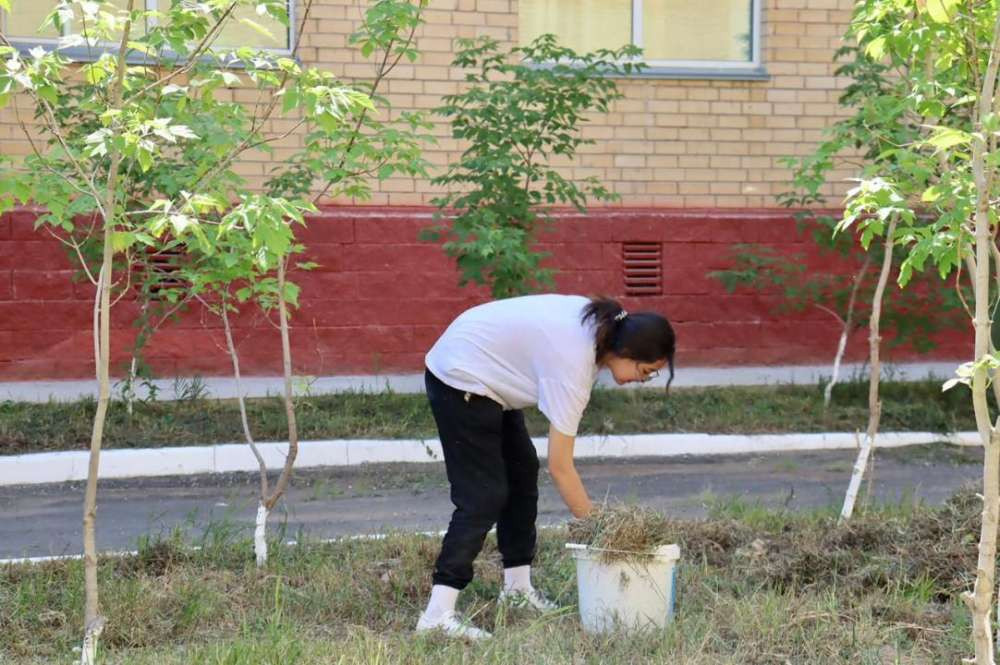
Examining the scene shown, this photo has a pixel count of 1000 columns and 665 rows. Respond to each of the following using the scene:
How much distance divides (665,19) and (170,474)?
19.1ft

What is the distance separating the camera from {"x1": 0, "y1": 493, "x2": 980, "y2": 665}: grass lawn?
4.14 metres

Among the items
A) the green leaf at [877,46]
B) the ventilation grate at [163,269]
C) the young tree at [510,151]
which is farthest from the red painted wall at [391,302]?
the green leaf at [877,46]

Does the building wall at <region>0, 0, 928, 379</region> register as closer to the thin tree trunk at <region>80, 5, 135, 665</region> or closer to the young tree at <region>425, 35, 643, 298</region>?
the young tree at <region>425, 35, 643, 298</region>

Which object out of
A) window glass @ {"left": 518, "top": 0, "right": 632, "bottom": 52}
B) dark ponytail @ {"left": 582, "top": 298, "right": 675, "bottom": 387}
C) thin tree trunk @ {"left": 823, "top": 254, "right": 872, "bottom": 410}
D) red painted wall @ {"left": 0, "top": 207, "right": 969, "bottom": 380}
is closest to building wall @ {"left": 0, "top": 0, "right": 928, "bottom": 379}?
red painted wall @ {"left": 0, "top": 207, "right": 969, "bottom": 380}

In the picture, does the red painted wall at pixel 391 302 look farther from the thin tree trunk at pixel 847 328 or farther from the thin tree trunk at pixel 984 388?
the thin tree trunk at pixel 984 388

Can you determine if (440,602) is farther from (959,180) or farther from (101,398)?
(959,180)

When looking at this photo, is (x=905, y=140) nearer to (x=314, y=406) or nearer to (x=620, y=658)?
(x=620, y=658)

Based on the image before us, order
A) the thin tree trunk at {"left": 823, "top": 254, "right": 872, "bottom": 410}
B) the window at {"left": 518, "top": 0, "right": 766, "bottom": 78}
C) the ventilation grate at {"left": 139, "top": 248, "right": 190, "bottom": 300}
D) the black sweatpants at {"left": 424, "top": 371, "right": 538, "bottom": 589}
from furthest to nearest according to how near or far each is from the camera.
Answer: the window at {"left": 518, "top": 0, "right": 766, "bottom": 78}
the thin tree trunk at {"left": 823, "top": 254, "right": 872, "bottom": 410}
the ventilation grate at {"left": 139, "top": 248, "right": 190, "bottom": 300}
the black sweatpants at {"left": 424, "top": 371, "right": 538, "bottom": 589}

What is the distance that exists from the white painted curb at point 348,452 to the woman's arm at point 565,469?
3903 millimetres

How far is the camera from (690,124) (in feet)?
34.1

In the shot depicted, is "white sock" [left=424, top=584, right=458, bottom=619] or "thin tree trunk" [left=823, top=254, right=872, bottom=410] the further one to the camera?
"thin tree trunk" [left=823, top=254, right=872, bottom=410]

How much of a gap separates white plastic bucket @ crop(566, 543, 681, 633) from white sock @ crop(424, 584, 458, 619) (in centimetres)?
48

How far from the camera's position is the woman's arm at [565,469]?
13.8ft

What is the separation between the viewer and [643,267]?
10211 mm
